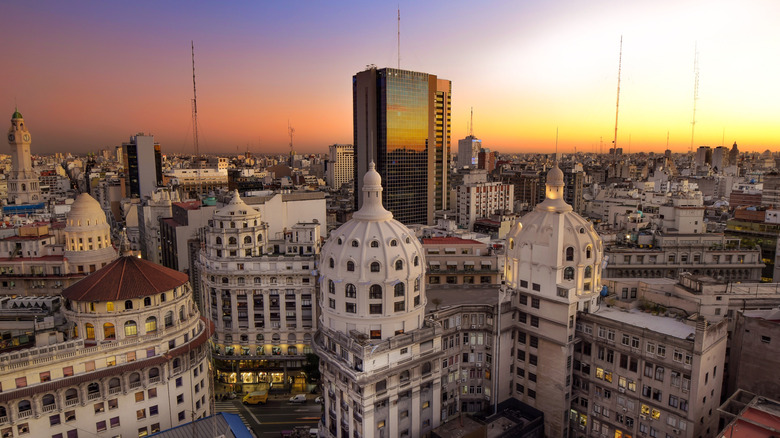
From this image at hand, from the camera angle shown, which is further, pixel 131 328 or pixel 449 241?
pixel 449 241

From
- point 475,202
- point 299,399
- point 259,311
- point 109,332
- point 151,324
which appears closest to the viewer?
point 109,332

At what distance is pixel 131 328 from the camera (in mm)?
58906

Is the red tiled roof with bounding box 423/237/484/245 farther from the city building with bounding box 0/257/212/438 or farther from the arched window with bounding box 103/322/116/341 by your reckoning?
the arched window with bounding box 103/322/116/341

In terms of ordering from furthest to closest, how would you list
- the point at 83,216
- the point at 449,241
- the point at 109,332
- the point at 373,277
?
the point at 83,216 < the point at 449,241 < the point at 109,332 < the point at 373,277

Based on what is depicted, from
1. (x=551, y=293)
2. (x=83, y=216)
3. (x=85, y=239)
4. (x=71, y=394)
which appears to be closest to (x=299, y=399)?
(x=71, y=394)

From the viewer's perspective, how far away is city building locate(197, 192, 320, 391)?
86.6 metres

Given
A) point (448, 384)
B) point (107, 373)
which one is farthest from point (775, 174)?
point (107, 373)

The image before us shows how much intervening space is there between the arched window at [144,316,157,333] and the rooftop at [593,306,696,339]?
193 feet

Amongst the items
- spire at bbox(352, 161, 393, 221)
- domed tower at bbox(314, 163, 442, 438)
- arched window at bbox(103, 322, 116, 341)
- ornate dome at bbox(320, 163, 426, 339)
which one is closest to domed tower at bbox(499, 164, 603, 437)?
domed tower at bbox(314, 163, 442, 438)

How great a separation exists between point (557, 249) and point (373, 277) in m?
25.9

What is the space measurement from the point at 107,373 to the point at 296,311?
118ft

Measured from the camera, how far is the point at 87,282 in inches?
2365

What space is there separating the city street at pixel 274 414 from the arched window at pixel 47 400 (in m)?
28.5

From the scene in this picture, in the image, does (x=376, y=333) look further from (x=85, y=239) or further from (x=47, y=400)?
(x=85, y=239)
